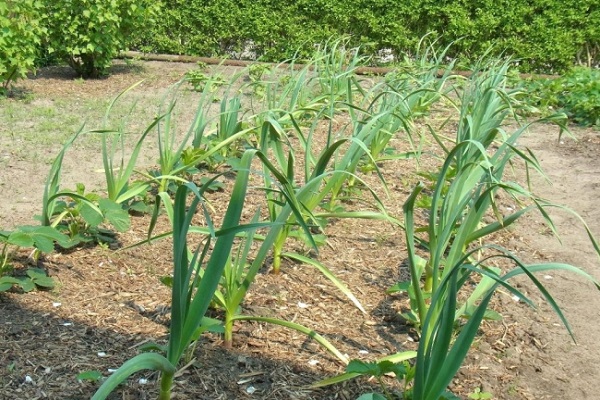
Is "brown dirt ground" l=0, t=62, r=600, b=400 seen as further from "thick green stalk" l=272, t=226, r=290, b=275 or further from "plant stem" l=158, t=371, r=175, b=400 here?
"plant stem" l=158, t=371, r=175, b=400

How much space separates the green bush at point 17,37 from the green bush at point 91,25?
830 millimetres

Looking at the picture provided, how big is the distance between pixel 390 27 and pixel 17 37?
5.59 metres

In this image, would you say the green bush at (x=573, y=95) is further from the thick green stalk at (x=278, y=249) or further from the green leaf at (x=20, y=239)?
the green leaf at (x=20, y=239)

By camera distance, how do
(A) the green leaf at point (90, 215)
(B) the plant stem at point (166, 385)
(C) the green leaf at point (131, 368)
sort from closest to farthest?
(C) the green leaf at point (131, 368), (B) the plant stem at point (166, 385), (A) the green leaf at point (90, 215)

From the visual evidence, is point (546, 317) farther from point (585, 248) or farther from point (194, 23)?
point (194, 23)

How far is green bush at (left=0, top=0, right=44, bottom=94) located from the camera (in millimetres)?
6477

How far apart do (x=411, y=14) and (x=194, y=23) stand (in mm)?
3176

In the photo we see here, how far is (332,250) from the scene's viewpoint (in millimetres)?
3605

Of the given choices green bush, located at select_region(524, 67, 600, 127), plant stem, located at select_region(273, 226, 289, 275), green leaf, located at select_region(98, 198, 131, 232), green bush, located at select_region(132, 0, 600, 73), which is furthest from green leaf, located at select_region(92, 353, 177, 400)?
green bush, located at select_region(132, 0, 600, 73)

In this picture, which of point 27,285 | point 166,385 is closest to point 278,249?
point 27,285

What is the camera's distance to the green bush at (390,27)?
33.4ft

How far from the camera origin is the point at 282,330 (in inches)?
110

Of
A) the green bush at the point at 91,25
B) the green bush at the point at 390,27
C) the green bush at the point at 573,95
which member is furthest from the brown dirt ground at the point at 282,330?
the green bush at the point at 390,27

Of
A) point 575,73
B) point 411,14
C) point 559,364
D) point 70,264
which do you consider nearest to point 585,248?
point 559,364
